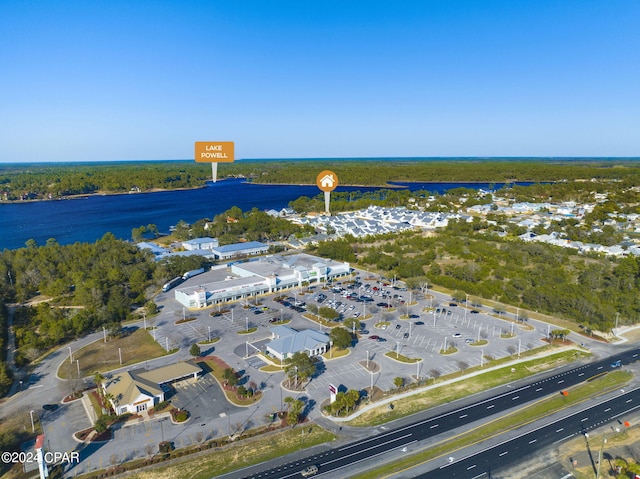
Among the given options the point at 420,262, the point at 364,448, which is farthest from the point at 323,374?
the point at 420,262

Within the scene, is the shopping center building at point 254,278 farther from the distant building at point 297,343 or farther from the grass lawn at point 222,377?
the grass lawn at point 222,377

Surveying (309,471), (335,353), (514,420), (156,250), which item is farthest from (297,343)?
(156,250)

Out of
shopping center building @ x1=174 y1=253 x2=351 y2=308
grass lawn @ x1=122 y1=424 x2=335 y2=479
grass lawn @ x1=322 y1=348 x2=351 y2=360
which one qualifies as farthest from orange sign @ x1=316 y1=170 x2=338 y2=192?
shopping center building @ x1=174 y1=253 x2=351 y2=308

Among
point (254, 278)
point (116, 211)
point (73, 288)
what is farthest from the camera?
point (116, 211)

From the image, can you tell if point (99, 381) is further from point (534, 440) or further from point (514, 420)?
point (534, 440)

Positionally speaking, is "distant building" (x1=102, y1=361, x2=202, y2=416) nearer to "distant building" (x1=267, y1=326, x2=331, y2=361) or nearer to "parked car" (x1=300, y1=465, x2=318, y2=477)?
"distant building" (x1=267, y1=326, x2=331, y2=361)
